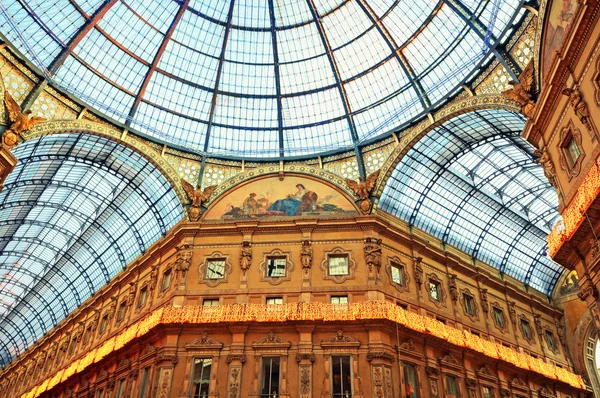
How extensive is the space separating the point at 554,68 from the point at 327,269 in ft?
59.8

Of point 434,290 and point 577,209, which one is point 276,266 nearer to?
point 434,290

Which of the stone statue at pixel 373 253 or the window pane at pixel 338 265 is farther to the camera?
the window pane at pixel 338 265

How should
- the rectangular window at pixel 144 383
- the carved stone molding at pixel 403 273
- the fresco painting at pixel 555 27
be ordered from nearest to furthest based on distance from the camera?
the fresco painting at pixel 555 27 < the rectangular window at pixel 144 383 < the carved stone molding at pixel 403 273

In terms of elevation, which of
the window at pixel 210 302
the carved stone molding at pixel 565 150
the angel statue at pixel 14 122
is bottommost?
the window at pixel 210 302

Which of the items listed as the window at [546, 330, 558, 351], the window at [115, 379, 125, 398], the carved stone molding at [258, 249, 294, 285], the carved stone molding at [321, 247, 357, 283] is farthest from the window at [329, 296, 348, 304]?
the window at [546, 330, 558, 351]

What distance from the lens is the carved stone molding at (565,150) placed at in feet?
67.6

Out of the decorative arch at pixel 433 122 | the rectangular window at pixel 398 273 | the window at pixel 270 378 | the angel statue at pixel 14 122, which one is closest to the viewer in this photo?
the angel statue at pixel 14 122

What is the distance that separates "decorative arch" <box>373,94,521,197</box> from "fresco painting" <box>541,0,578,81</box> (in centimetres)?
422

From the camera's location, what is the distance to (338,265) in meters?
32.6

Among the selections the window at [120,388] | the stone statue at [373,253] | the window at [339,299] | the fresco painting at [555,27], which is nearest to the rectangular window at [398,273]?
the stone statue at [373,253]

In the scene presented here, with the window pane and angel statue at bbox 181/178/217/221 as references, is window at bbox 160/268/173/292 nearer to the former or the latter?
angel statue at bbox 181/178/217/221

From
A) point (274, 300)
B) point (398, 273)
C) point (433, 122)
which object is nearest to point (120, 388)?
point (274, 300)

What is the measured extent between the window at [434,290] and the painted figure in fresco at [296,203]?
10892 millimetres

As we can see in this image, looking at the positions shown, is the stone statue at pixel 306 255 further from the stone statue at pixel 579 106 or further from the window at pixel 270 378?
the stone statue at pixel 579 106
